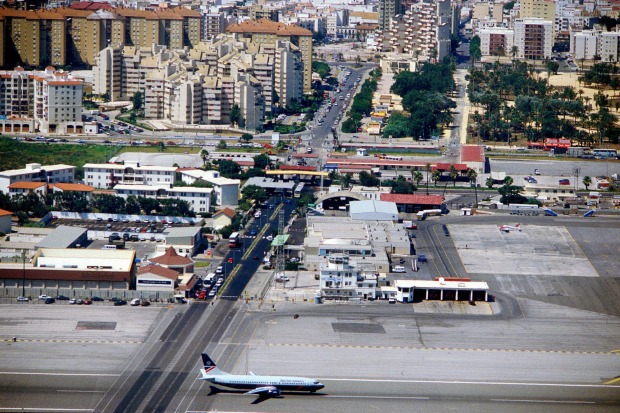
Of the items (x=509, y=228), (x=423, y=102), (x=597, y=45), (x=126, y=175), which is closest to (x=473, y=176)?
(x=509, y=228)

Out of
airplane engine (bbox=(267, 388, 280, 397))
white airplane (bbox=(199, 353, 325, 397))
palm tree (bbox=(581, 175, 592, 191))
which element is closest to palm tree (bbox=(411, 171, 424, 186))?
palm tree (bbox=(581, 175, 592, 191))

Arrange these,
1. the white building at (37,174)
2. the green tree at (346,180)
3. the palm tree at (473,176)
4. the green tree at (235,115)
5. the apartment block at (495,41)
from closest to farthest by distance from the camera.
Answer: the white building at (37,174) → the green tree at (346,180) → the palm tree at (473,176) → the green tree at (235,115) → the apartment block at (495,41)

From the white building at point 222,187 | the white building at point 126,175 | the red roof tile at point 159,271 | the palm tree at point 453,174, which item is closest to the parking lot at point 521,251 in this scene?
the palm tree at point 453,174

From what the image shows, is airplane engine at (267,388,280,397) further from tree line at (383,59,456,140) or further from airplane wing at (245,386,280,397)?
tree line at (383,59,456,140)

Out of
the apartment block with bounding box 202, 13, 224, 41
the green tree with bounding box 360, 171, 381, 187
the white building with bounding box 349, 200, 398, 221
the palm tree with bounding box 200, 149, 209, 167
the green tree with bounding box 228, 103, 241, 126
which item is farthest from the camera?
the apartment block with bounding box 202, 13, 224, 41

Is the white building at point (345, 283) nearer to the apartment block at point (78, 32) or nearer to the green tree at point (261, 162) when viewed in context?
the green tree at point (261, 162)

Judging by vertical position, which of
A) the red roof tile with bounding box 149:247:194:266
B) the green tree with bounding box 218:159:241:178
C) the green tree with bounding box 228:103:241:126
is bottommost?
the red roof tile with bounding box 149:247:194:266
